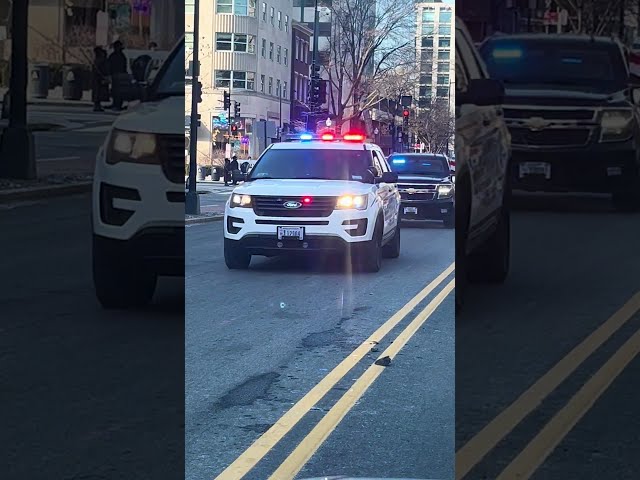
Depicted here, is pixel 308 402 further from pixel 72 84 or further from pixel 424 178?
pixel 72 84

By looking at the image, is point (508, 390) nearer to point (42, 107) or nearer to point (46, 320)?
point (46, 320)

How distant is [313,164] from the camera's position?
1.57 metres

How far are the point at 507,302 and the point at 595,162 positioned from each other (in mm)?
Answer: 292

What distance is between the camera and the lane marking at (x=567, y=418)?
144cm

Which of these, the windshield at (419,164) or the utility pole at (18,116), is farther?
the utility pole at (18,116)

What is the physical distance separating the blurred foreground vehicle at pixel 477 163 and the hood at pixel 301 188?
0.58 feet

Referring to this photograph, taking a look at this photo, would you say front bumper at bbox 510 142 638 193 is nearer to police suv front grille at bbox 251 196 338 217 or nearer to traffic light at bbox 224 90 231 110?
police suv front grille at bbox 251 196 338 217

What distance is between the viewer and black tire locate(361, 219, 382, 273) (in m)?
1.56

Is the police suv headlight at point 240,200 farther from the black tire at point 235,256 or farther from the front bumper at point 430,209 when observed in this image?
the front bumper at point 430,209

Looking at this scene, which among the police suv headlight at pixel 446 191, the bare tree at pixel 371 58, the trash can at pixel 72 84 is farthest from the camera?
the trash can at pixel 72 84

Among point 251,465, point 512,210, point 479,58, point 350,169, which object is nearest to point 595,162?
point 512,210

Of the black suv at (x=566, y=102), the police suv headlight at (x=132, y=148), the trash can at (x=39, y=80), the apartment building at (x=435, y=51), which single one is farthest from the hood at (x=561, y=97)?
the trash can at (x=39, y=80)

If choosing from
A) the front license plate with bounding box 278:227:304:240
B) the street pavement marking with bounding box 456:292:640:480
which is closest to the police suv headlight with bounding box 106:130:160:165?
the front license plate with bounding box 278:227:304:240

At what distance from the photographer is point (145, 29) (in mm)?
1614
